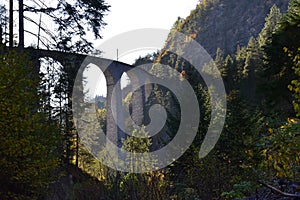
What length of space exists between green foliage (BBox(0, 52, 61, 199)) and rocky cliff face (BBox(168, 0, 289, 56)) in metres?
72.0

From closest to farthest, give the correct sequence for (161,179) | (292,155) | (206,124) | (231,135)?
(292,155) < (161,179) < (231,135) < (206,124)

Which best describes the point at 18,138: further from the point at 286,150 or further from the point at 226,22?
the point at 226,22

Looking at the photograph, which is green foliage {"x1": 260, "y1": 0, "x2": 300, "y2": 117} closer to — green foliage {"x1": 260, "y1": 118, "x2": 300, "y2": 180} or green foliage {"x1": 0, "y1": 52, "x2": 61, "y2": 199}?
green foliage {"x1": 260, "y1": 118, "x2": 300, "y2": 180}

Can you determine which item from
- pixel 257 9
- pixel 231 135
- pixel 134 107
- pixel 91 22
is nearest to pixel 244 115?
pixel 231 135

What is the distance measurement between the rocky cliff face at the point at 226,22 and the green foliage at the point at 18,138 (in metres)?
72.0

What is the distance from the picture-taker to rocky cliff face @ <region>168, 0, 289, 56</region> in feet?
260

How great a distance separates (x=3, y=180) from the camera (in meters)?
5.54

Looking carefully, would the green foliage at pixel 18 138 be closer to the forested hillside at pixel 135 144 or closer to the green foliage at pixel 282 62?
the forested hillside at pixel 135 144

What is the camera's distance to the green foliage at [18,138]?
502 centimetres

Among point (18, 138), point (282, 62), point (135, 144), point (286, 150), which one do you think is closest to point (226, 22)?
point (282, 62)

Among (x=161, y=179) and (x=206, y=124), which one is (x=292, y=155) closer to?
(x=161, y=179)

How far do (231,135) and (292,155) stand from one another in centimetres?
778

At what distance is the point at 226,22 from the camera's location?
88.1m

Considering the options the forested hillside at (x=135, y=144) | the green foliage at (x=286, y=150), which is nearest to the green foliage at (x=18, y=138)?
the forested hillside at (x=135, y=144)
